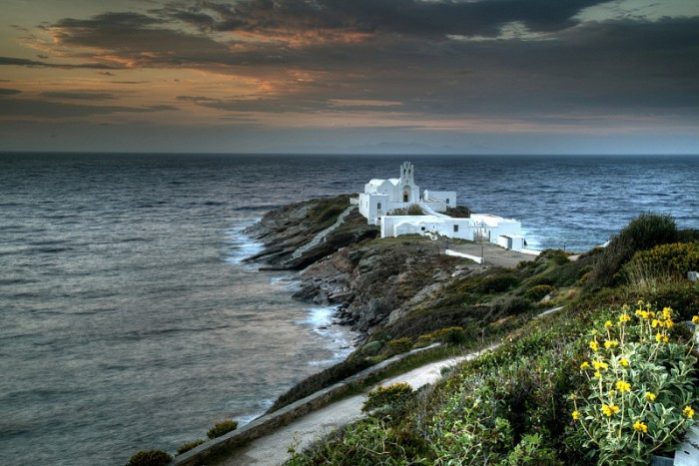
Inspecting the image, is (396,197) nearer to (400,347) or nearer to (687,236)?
(400,347)

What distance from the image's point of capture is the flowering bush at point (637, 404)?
20.5ft

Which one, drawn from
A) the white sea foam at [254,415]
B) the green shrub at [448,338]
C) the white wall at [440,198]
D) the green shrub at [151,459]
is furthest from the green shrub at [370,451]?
the white wall at [440,198]

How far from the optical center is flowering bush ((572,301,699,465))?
6.26 metres

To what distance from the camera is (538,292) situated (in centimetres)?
2452

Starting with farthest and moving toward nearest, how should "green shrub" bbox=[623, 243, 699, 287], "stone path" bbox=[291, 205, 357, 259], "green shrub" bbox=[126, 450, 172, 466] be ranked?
"stone path" bbox=[291, 205, 357, 259] < "green shrub" bbox=[623, 243, 699, 287] < "green shrub" bbox=[126, 450, 172, 466]

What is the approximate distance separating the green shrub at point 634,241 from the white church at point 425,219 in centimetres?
3261

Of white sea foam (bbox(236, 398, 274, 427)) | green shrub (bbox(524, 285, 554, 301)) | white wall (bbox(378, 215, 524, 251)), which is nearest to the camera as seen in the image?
white sea foam (bbox(236, 398, 274, 427))

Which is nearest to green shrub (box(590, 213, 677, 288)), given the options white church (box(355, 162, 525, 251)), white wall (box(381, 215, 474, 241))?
white church (box(355, 162, 525, 251))

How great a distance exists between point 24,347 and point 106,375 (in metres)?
8.23

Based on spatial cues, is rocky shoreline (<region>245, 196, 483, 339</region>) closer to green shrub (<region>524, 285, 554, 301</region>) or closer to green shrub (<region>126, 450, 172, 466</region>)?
green shrub (<region>524, 285, 554, 301</region>)

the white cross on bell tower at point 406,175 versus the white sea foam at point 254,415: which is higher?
the white cross on bell tower at point 406,175

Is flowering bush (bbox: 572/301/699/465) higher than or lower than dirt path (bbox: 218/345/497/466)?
higher

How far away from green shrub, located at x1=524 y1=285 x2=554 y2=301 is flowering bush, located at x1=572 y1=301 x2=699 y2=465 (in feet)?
54.9

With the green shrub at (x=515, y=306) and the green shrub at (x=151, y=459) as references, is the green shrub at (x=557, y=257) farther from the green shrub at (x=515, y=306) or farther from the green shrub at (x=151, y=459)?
the green shrub at (x=151, y=459)
